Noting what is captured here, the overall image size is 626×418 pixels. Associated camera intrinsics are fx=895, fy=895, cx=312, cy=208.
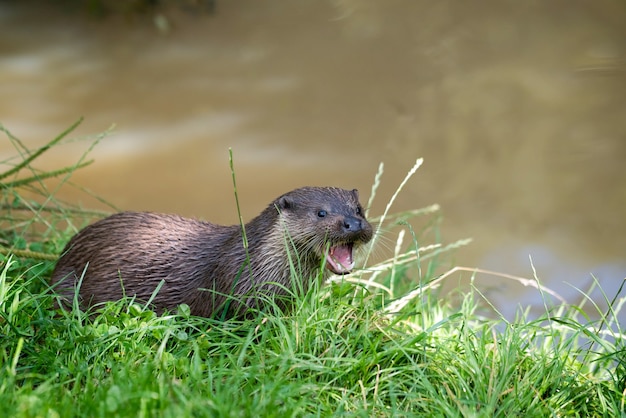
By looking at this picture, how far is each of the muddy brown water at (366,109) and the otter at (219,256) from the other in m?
2.09

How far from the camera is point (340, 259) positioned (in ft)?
10.8

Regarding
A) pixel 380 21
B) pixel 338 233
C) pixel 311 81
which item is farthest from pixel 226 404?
pixel 380 21

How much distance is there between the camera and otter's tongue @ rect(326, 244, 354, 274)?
10.5ft

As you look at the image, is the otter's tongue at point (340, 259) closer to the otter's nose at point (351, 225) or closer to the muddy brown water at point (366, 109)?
the otter's nose at point (351, 225)

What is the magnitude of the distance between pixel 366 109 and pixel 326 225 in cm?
372

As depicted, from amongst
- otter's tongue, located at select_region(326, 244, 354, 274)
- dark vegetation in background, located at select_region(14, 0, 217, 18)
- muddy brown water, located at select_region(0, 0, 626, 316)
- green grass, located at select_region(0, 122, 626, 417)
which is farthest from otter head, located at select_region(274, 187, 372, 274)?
dark vegetation in background, located at select_region(14, 0, 217, 18)

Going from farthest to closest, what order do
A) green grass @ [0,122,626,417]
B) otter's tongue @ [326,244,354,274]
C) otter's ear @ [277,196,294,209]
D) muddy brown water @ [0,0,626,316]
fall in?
muddy brown water @ [0,0,626,316] < otter's ear @ [277,196,294,209] < otter's tongue @ [326,244,354,274] < green grass @ [0,122,626,417]

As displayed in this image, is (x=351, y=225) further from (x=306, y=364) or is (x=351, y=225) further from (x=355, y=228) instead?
(x=306, y=364)

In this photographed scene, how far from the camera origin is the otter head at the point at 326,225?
10.6 ft

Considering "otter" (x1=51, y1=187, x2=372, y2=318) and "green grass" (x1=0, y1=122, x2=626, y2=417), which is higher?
"otter" (x1=51, y1=187, x2=372, y2=318)

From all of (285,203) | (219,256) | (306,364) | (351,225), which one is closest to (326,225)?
(351,225)

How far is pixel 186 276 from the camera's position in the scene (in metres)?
3.46

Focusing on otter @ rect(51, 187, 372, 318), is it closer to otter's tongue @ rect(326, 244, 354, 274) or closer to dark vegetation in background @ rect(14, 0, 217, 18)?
otter's tongue @ rect(326, 244, 354, 274)

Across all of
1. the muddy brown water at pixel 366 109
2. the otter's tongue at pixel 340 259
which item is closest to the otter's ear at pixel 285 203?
the otter's tongue at pixel 340 259
